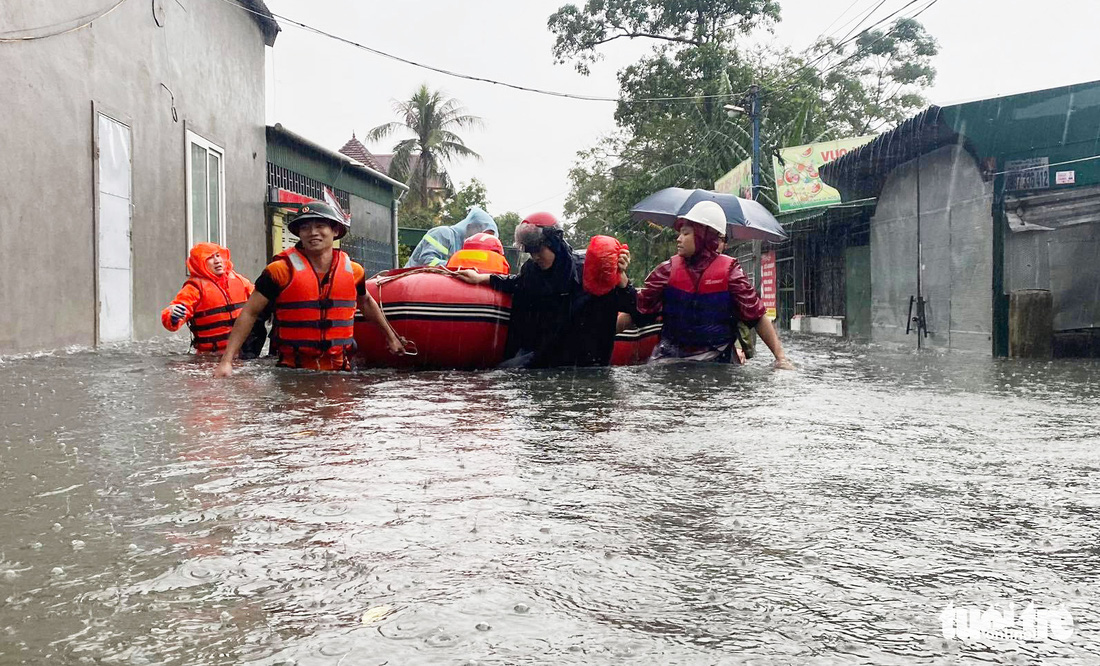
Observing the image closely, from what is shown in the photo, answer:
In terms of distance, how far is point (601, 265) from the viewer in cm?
703

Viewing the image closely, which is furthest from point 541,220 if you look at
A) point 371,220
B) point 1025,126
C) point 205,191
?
point 371,220

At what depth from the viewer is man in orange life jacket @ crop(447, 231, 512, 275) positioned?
8.34 m

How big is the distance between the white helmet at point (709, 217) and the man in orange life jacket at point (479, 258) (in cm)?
171

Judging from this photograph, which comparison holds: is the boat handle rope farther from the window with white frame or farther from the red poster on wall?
the red poster on wall

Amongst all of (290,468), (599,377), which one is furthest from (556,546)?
(599,377)

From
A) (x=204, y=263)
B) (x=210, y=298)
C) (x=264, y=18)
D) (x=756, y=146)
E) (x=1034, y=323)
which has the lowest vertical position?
(x=1034, y=323)

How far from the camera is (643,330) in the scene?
8.22 meters

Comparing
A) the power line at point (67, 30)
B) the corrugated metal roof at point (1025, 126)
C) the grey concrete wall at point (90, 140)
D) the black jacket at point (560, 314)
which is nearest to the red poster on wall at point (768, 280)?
the corrugated metal roof at point (1025, 126)

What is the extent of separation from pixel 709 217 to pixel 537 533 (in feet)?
16.0

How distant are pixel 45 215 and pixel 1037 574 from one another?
9957 mm

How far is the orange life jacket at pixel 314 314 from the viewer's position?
21.2 feet

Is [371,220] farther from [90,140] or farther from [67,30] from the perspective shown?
[67,30]

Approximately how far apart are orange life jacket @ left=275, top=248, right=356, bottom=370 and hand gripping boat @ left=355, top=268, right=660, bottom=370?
76 centimetres

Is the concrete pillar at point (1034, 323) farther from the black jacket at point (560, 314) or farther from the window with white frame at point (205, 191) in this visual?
the window with white frame at point (205, 191)
